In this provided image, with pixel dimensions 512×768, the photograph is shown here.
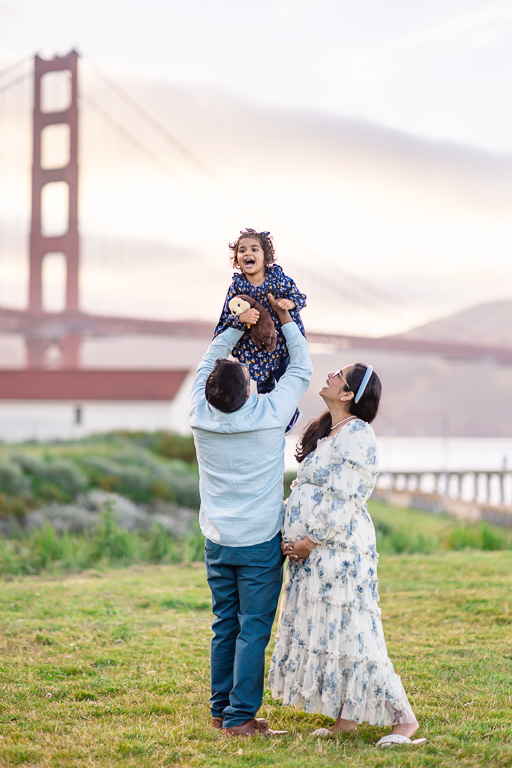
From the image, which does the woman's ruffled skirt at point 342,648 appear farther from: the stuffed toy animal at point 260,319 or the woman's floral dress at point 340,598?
the stuffed toy animal at point 260,319

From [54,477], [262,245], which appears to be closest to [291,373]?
[262,245]

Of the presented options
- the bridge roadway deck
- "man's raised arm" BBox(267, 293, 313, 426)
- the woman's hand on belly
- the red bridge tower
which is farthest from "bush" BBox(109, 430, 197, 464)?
the woman's hand on belly

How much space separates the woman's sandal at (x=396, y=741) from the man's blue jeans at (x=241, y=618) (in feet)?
1.68

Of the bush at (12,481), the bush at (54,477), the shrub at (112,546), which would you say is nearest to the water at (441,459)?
the bush at (54,477)

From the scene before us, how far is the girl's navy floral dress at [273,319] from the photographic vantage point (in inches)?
144

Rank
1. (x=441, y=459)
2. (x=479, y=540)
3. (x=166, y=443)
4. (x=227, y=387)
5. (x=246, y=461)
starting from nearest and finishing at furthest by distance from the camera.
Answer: (x=227, y=387) → (x=246, y=461) → (x=479, y=540) → (x=166, y=443) → (x=441, y=459)

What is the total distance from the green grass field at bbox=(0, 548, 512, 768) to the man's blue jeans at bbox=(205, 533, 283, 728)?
0.17 metres

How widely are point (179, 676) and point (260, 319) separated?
2.06 metres

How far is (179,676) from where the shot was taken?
4.46 m

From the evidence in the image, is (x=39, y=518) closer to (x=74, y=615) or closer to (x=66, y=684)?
(x=74, y=615)

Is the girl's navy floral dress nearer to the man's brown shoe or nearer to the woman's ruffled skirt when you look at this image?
the woman's ruffled skirt

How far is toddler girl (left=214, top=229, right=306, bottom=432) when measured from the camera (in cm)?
362

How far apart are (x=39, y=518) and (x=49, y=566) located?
5.46m

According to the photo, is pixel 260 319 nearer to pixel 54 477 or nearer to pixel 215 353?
pixel 215 353
